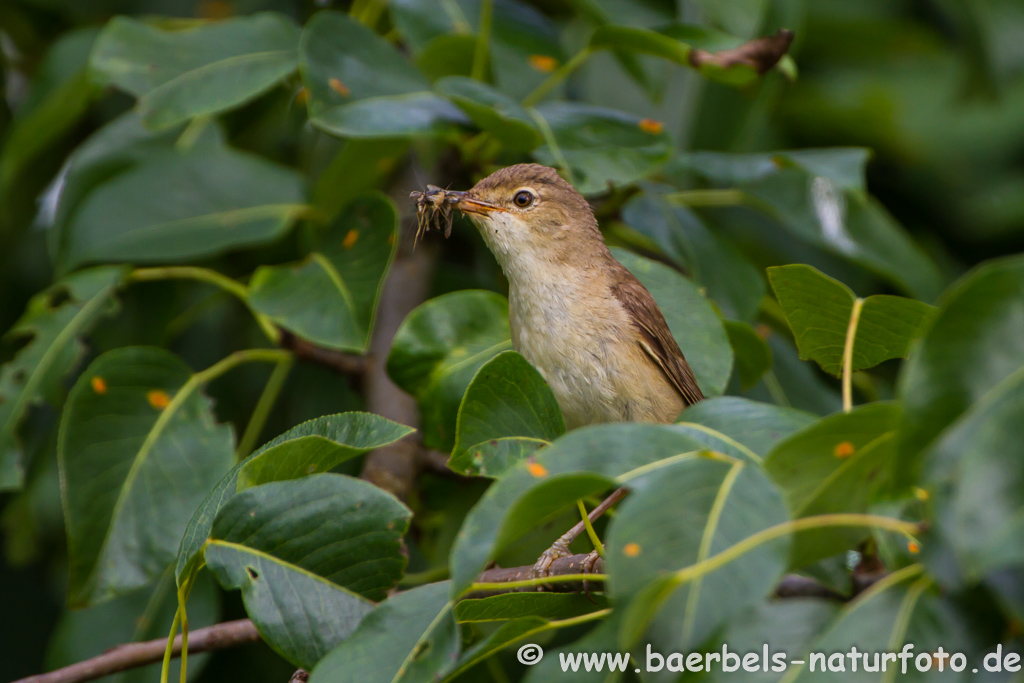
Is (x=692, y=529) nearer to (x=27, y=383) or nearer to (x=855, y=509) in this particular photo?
(x=855, y=509)

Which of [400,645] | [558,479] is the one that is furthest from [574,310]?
[558,479]

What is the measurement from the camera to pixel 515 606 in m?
1.69

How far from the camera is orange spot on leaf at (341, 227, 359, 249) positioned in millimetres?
3008

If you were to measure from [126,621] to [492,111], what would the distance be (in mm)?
2033

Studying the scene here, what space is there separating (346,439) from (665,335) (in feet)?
4.48

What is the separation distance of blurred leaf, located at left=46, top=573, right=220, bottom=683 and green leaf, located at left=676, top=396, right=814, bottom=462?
1832mm

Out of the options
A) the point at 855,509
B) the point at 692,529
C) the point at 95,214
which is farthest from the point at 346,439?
the point at 95,214

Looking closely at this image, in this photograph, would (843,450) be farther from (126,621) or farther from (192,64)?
(192,64)

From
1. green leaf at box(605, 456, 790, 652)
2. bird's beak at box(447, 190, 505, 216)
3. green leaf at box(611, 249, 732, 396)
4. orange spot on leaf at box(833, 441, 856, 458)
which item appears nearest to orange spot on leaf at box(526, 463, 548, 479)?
green leaf at box(605, 456, 790, 652)

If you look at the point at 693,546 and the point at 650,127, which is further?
the point at 650,127

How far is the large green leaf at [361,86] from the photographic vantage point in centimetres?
279

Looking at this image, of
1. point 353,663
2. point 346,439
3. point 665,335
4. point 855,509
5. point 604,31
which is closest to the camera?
point 855,509

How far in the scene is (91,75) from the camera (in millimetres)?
2977

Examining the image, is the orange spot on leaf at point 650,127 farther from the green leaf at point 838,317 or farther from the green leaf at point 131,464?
the green leaf at point 131,464
